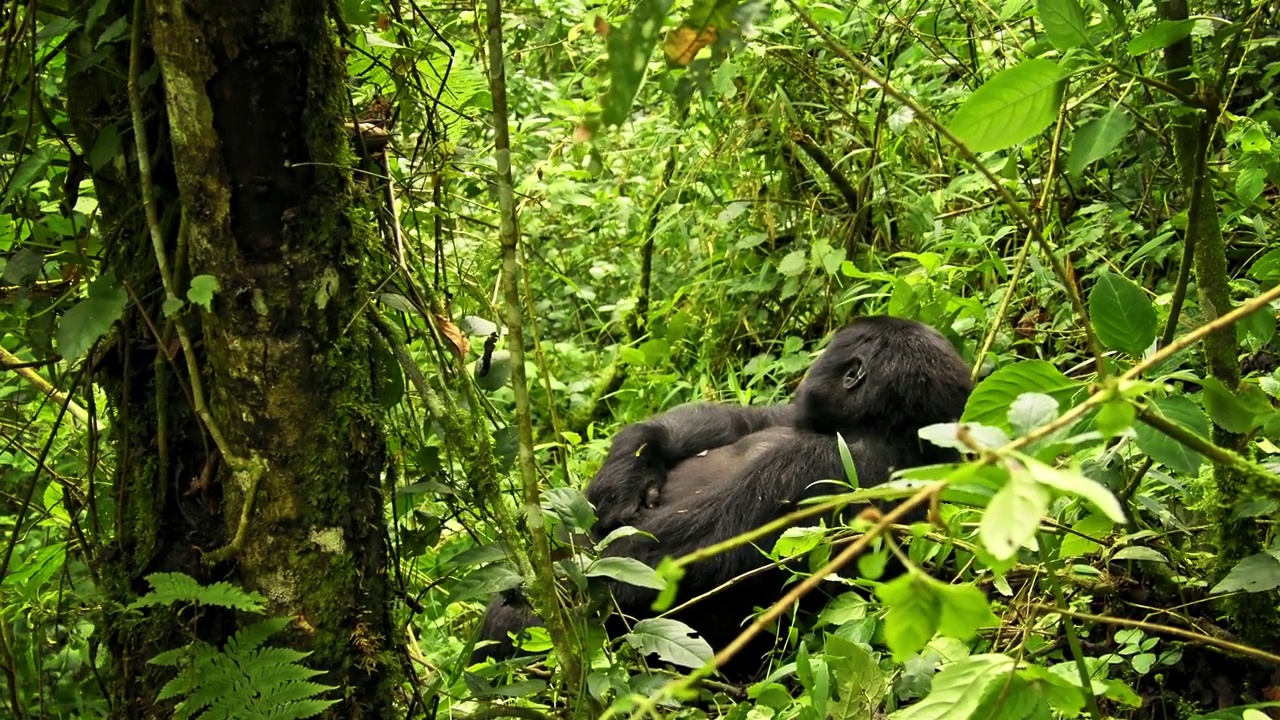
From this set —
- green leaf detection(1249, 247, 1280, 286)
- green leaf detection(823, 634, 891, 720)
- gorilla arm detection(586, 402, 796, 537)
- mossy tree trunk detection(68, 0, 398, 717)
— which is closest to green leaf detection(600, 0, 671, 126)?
mossy tree trunk detection(68, 0, 398, 717)

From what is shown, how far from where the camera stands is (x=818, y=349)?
4043 mm

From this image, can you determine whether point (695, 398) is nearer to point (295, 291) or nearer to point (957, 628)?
point (295, 291)

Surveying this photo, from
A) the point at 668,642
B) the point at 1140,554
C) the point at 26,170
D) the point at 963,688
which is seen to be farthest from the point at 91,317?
the point at 1140,554

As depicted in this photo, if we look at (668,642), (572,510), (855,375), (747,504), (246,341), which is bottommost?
(747,504)

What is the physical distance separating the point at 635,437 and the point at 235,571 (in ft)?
6.86

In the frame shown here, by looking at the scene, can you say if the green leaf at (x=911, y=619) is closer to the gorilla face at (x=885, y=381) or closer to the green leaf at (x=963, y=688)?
the green leaf at (x=963, y=688)

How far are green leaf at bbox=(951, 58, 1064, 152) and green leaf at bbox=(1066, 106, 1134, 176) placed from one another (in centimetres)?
25

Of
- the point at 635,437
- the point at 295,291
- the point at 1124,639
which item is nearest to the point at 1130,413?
the point at 295,291

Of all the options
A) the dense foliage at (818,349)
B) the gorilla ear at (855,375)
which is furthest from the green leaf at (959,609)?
the gorilla ear at (855,375)

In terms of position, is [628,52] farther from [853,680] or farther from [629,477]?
[629,477]

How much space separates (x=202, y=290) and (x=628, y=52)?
0.75 meters

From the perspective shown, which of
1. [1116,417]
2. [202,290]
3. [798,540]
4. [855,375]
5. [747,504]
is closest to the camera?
[1116,417]

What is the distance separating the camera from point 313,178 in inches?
63.1

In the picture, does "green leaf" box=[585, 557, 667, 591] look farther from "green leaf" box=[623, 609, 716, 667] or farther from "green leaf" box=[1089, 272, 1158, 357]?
"green leaf" box=[1089, 272, 1158, 357]
